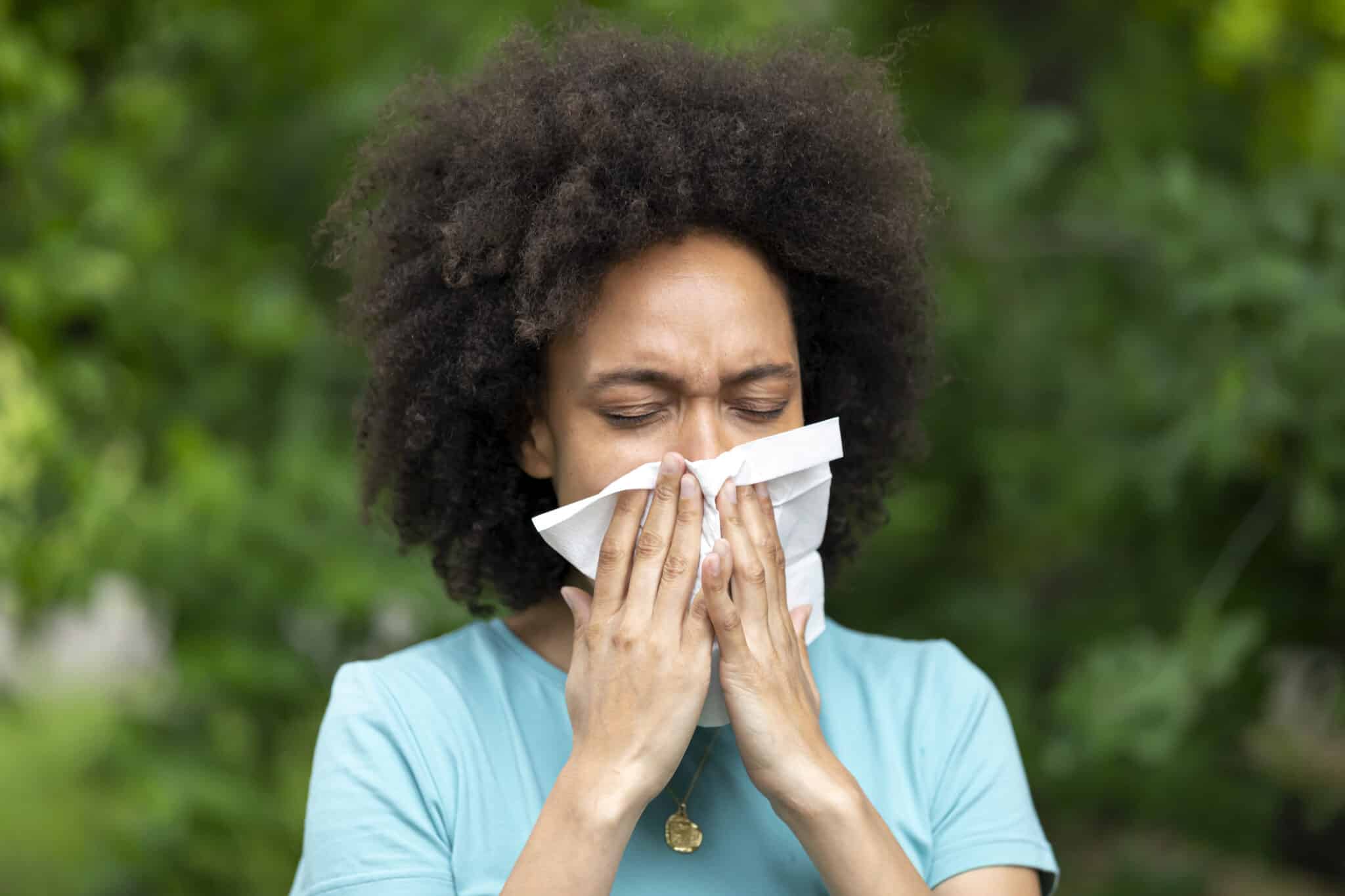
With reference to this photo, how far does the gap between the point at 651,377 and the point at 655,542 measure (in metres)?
0.23

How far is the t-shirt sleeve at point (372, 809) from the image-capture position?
179 cm

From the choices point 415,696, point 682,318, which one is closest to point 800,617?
point 682,318

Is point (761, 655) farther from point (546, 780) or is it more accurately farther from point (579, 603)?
point (546, 780)

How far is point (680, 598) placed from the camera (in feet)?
5.95

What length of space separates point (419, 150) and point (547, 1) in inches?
86.9

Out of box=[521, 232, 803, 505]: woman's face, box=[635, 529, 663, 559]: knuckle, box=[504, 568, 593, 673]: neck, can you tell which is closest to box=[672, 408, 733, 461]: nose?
box=[521, 232, 803, 505]: woman's face

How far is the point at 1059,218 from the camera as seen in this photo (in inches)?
153

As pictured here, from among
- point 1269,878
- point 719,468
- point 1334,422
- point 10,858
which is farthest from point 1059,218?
point 10,858

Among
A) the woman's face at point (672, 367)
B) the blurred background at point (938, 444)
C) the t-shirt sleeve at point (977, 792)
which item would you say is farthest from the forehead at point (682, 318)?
the blurred background at point (938, 444)

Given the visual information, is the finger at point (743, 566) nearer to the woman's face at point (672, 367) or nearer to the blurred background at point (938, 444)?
the woman's face at point (672, 367)

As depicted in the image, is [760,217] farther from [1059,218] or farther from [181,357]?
[181,357]

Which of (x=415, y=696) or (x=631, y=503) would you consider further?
(x=415, y=696)

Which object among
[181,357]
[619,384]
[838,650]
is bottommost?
[838,650]

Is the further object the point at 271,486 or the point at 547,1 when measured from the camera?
the point at 547,1
